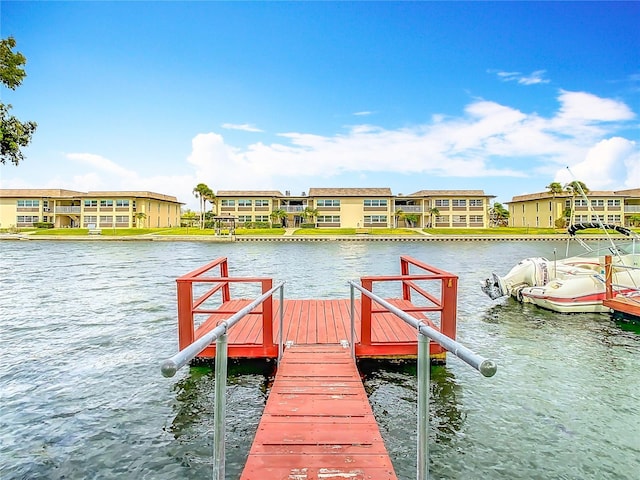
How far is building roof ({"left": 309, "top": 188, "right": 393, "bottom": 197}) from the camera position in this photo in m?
74.3

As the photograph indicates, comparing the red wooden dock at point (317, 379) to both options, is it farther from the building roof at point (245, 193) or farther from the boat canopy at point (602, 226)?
the building roof at point (245, 193)

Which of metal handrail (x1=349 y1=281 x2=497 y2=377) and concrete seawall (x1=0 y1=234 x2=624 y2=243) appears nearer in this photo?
metal handrail (x1=349 y1=281 x2=497 y2=377)

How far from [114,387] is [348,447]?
5047 millimetres

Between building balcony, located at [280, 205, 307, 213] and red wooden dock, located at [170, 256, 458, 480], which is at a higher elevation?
building balcony, located at [280, 205, 307, 213]

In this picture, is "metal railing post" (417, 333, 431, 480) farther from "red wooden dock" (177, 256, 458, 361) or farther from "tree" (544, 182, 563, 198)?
"tree" (544, 182, 563, 198)

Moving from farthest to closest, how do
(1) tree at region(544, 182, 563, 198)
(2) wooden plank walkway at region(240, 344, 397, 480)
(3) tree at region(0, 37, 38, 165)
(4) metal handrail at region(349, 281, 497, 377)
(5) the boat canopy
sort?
(1) tree at region(544, 182, 563, 198) < (5) the boat canopy < (3) tree at region(0, 37, 38, 165) < (2) wooden plank walkway at region(240, 344, 397, 480) < (4) metal handrail at region(349, 281, 497, 377)

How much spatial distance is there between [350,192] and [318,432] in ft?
239

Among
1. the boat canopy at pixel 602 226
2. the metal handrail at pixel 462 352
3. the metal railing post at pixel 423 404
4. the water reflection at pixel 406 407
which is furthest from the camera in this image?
the boat canopy at pixel 602 226

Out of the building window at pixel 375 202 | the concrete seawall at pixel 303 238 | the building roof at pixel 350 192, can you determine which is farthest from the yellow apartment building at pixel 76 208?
the building window at pixel 375 202

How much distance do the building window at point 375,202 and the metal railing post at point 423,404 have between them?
239 ft

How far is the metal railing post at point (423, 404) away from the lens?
234cm

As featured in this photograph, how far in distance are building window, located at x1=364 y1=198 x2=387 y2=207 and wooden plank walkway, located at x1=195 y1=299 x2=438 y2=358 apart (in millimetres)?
66254

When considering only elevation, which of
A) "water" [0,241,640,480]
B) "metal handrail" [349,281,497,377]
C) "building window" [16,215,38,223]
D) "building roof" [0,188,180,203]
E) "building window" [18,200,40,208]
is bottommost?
"water" [0,241,640,480]

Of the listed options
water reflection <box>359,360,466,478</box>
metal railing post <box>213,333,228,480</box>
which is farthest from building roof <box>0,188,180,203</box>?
metal railing post <box>213,333,228,480</box>
